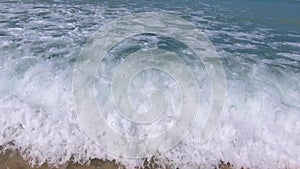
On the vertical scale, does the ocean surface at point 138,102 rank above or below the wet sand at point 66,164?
above

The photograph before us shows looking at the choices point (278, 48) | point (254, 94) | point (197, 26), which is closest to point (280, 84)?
point (254, 94)

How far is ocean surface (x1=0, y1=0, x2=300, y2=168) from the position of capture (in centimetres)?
425

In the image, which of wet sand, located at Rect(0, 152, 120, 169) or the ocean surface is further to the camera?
the ocean surface

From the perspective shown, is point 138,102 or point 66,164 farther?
point 138,102

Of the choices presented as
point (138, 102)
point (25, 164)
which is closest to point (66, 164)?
point (25, 164)

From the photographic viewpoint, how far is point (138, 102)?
487cm

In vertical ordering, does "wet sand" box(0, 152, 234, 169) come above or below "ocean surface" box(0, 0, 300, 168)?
below

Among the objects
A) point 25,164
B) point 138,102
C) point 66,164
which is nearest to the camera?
point 25,164

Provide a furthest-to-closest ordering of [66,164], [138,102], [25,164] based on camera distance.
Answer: [138,102] < [66,164] < [25,164]

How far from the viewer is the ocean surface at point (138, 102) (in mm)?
4246

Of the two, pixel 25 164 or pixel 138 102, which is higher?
pixel 138 102

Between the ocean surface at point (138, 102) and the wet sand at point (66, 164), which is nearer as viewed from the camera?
the wet sand at point (66, 164)

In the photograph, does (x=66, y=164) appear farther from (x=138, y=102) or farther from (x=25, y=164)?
(x=138, y=102)

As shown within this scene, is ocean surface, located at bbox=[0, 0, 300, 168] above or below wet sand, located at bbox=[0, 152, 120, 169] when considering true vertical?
above
